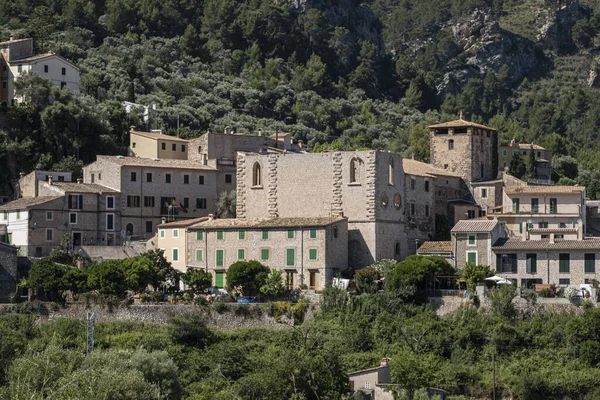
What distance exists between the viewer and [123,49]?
11631 centimetres

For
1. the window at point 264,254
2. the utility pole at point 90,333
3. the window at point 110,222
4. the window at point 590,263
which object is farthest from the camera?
the window at point 110,222

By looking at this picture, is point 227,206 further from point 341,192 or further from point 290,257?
point 290,257

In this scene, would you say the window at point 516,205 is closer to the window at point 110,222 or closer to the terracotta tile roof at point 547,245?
the terracotta tile roof at point 547,245

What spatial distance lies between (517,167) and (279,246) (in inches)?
957

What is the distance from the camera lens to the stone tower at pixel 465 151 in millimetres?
81125

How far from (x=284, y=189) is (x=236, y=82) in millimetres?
46391

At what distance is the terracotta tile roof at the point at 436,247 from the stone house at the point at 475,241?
819 mm

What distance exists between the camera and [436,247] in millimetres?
70688

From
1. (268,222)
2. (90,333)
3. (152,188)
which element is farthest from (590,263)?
(152,188)

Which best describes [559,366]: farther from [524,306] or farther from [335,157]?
[335,157]

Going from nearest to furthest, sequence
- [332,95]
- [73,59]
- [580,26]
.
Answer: [73,59] < [332,95] < [580,26]

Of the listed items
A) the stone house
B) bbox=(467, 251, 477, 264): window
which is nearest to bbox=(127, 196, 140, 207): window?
the stone house

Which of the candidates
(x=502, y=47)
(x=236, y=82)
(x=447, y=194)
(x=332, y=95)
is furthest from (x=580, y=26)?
(x=447, y=194)

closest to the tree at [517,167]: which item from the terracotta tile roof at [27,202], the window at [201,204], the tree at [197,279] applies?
the window at [201,204]
